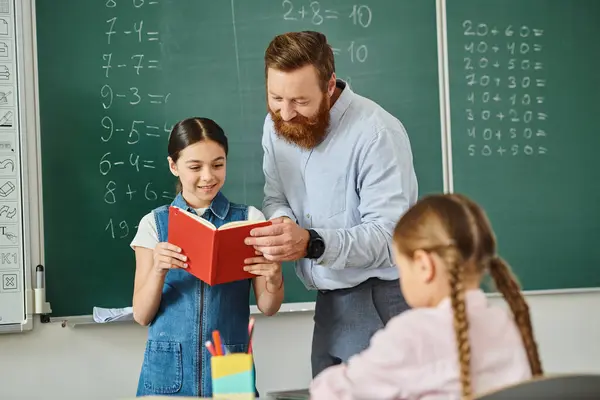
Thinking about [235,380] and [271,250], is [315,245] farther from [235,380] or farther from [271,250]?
[235,380]

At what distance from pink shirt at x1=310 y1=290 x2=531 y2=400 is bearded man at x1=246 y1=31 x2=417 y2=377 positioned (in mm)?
948

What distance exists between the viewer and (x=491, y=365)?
53.6 inches

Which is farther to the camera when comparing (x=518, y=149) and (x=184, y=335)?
(x=518, y=149)

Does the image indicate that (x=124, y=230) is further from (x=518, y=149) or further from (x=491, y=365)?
(x=491, y=365)

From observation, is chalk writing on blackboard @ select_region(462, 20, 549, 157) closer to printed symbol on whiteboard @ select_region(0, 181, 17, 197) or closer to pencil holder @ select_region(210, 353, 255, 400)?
printed symbol on whiteboard @ select_region(0, 181, 17, 197)

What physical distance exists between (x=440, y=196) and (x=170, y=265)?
3.35ft

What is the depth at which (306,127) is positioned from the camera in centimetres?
246

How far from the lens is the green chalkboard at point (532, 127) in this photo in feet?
11.8

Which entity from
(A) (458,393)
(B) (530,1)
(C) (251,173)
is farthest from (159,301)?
(B) (530,1)

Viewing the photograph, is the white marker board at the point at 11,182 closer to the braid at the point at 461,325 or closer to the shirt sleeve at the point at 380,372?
the shirt sleeve at the point at 380,372

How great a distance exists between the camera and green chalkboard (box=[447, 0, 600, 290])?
11.8 feet

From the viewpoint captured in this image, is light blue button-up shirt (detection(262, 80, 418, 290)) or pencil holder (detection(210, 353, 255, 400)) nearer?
pencil holder (detection(210, 353, 255, 400))

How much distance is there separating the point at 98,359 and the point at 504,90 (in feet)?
6.97

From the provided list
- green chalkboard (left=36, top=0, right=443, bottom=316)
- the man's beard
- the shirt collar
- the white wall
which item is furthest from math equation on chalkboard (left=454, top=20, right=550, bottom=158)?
the shirt collar
